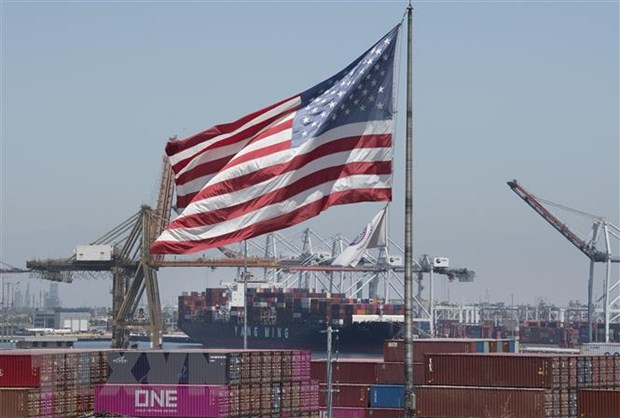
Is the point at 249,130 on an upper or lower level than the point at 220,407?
upper

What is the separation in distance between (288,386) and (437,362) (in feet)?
22.7

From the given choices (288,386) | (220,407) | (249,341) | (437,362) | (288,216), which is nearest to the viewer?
(288,216)

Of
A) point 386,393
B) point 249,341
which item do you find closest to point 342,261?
point 386,393

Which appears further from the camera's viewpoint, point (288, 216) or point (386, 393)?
point (386, 393)

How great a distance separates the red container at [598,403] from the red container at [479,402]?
3.61 feet

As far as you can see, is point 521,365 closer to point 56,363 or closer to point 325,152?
point 56,363

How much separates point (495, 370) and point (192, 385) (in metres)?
12.7

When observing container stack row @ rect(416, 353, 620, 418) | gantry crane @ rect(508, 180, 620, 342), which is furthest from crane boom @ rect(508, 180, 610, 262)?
container stack row @ rect(416, 353, 620, 418)

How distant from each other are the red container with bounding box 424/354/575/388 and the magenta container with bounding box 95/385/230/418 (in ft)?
35.2

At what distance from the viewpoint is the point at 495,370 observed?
5659 centimetres

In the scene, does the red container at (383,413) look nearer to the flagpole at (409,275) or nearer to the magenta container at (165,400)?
the magenta container at (165,400)

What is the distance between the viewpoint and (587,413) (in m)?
54.6

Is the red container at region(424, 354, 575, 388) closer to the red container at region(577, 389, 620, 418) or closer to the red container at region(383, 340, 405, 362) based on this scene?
the red container at region(577, 389, 620, 418)

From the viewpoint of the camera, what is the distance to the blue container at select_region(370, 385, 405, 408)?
69062mm
